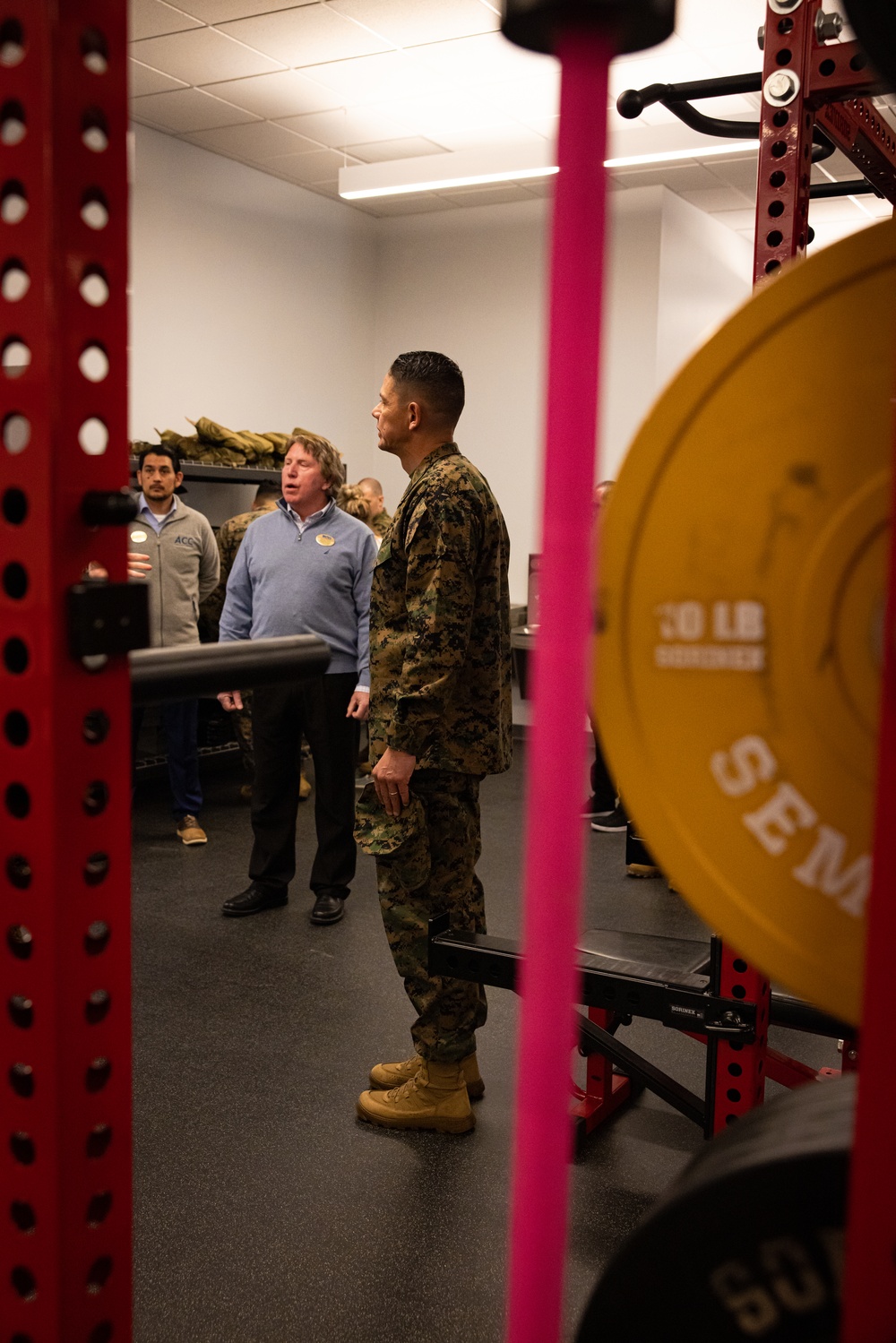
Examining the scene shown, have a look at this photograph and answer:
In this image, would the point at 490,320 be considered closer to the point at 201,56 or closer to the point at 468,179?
the point at 468,179

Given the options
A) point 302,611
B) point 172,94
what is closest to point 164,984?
point 302,611

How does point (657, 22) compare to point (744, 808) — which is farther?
point (744, 808)

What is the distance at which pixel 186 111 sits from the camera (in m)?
6.18

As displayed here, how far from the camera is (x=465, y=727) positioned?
244 centimetres

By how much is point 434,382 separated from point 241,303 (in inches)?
198

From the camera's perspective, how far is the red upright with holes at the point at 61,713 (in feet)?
2.17

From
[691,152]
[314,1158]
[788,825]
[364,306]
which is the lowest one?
[314,1158]

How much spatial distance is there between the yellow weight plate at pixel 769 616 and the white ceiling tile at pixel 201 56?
548 centimetres

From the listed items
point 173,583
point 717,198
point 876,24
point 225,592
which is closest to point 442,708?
point 876,24

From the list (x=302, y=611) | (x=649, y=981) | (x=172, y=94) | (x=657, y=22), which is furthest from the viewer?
(x=172, y=94)

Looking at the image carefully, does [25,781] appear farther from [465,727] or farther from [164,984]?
[164,984]

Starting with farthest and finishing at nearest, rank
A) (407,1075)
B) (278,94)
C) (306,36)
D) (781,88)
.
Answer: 1. (278,94)
2. (306,36)
3. (407,1075)
4. (781,88)

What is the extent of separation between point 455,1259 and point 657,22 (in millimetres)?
2057

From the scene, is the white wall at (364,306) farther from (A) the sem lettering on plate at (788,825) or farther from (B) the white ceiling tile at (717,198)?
(A) the sem lettering on plate at (788,825)
